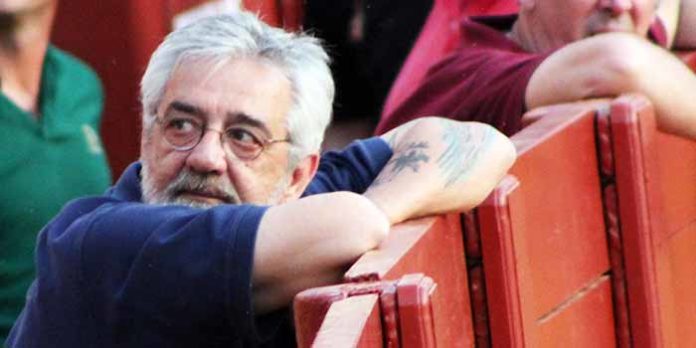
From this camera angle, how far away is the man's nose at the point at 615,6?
5.48 metres

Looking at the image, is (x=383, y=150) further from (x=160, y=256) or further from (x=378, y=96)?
(x=378, y=96)

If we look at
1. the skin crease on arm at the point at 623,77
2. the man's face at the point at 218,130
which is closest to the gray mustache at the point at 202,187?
the man's face at the point at 218,130

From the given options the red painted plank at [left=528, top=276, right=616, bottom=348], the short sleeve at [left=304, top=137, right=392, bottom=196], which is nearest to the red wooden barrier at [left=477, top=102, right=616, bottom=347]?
the red painted plank at [left=528, top=276, right=616, bottom=348]

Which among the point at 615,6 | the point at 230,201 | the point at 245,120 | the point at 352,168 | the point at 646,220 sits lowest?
the point at 646,220

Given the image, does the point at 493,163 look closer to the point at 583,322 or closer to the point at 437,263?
the point at 437,263

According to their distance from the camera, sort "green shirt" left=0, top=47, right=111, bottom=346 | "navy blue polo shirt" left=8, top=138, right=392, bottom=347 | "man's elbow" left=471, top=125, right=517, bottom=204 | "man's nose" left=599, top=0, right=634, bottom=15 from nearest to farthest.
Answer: "navy blue polo shirt" left=8, top=138, right=392, bottom=347
"man's elbow" left=471, top=125, right=517, bottom=204
"green shirt" left=0, top=47, right=111, bottom=346
"man's nose" left=599, top=0, right=634, bottom=15

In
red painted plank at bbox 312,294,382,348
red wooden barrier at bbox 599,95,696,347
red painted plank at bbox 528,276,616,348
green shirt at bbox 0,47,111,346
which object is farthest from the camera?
green shirt at bbox 0,47,111,346

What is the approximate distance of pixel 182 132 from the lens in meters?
3.93

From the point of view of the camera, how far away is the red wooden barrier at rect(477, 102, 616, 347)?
407 cm

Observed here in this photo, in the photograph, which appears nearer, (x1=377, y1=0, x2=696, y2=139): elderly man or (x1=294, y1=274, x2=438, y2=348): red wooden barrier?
(x1=294, y1=274, x2=438, y2=348): red wooden barrier

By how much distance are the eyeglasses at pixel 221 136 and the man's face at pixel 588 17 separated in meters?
1.72

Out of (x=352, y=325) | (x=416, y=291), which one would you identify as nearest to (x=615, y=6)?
(x=416, y=291)

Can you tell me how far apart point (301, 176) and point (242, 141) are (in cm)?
22

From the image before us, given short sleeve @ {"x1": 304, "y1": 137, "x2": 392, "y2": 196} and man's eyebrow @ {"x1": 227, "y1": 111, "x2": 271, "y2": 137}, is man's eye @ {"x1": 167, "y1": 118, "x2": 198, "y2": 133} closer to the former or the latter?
man's eyebrow @ {"x1": 227, "y1": 111, "x2": 271, "y2": 137}
